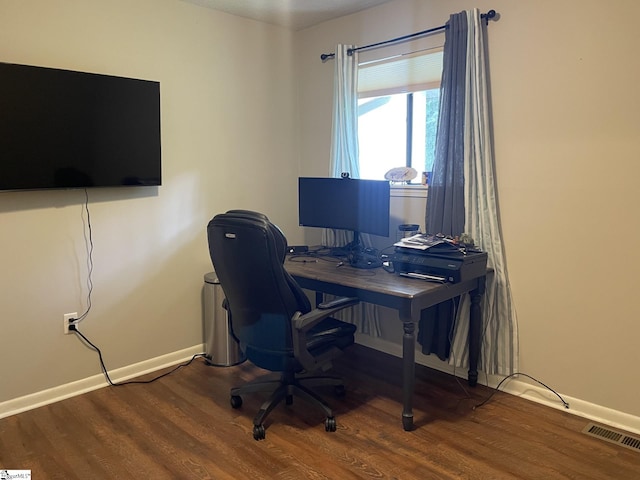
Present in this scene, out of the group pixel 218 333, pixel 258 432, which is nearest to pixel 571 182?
pixel 258 432

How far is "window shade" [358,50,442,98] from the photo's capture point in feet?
10.7

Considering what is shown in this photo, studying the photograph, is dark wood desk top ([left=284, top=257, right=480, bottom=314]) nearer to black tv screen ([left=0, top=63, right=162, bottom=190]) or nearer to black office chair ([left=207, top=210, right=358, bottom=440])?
black office chair ([left=207, top=210, right=358, bottom=440])

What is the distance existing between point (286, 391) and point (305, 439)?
324 mm

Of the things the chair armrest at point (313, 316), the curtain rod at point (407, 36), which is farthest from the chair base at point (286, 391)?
the curtain rod at point (407, 36)

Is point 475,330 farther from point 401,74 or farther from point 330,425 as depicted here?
point 401,74

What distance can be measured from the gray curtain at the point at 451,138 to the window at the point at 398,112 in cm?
21

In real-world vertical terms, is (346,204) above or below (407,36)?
below

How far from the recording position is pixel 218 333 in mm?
3488

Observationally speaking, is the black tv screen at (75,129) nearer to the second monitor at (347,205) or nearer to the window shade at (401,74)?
the second monitor at (347,205)

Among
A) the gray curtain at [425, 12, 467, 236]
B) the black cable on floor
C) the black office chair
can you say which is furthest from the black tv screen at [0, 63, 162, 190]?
the black cable on floor

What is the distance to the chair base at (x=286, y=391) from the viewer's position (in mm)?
2598

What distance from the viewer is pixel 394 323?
11.9ft

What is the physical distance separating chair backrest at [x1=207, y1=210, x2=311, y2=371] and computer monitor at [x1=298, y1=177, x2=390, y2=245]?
3.11 ft

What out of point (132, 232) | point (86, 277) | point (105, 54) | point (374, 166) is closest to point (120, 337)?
point (86, 277)
